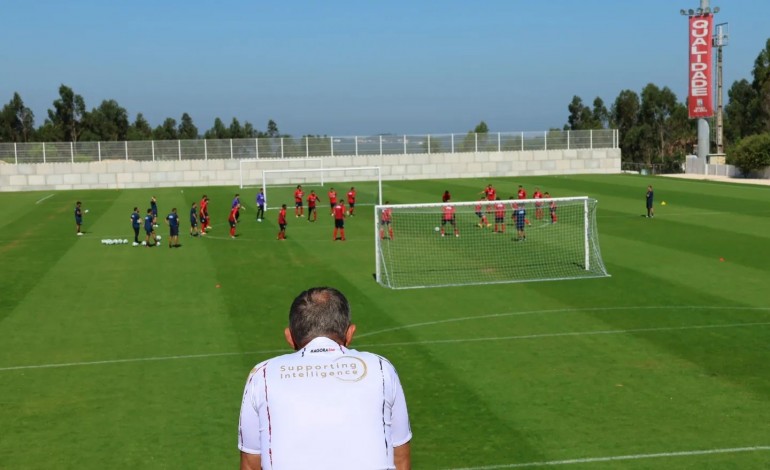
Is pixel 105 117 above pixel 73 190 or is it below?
above

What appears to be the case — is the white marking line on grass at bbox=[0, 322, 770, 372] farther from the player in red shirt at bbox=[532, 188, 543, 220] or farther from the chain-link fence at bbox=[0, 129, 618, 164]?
the chain-link fence at bbox=[0, 129, 618, 164]

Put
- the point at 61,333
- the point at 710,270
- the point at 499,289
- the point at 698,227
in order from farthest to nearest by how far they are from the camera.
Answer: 1. the point at 698,227
2. the point at 710,270
3. the point at 499,289
4. the point at 61,333

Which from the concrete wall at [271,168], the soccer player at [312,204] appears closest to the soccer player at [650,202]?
the soccer player at [312,204]

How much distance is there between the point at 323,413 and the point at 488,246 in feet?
92.3

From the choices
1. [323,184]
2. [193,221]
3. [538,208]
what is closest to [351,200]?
[193,221]

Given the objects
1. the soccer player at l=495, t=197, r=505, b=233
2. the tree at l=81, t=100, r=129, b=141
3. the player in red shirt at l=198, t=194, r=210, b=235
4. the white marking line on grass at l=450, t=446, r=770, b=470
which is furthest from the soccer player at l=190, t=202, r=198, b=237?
the tree at l=81, t=100, r=129, b=141

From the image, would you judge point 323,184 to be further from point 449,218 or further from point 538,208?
point 449,218

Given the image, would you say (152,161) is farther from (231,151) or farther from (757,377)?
(757,377)

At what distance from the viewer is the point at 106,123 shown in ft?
359

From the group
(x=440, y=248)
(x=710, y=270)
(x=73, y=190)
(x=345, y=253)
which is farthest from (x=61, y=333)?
(x=73, y=190)

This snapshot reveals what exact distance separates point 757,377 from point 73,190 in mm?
61061

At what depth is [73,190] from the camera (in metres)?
68.2

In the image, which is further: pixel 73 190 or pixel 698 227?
pixel 73 190

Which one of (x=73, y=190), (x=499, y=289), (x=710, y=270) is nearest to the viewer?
(x=499, y=289)
